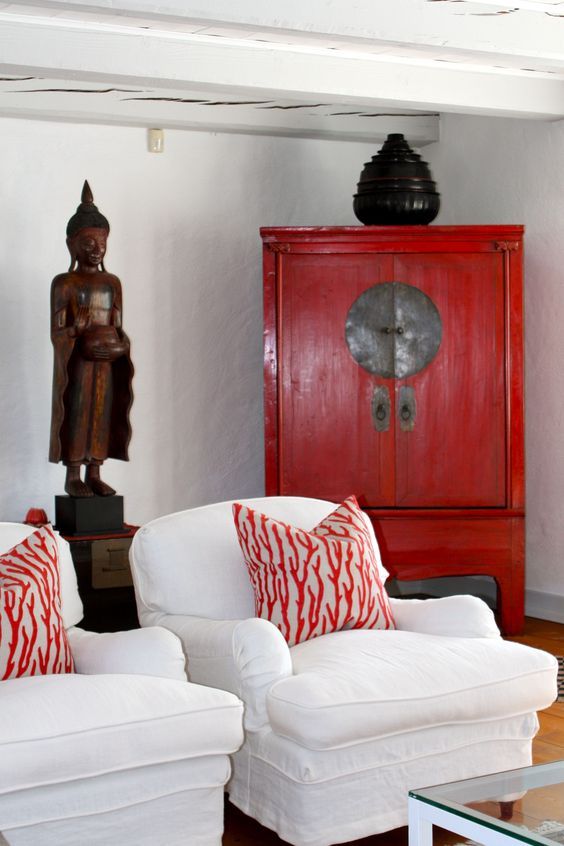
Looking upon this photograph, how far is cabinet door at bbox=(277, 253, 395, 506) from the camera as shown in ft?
15.3

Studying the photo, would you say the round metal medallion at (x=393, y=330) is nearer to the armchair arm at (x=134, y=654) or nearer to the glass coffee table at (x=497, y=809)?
the armchair arm at (x=134, y=654)

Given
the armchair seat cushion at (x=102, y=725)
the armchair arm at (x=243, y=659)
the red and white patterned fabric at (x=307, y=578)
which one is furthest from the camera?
the red and white patterned fabric at (x=307, y=578)

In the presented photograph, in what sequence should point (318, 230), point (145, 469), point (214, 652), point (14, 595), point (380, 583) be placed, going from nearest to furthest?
point (14, 595), point (214, 652), point (380, 583), point (318, 230), point (145, 469)

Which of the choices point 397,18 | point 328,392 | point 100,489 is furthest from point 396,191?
point 100,489

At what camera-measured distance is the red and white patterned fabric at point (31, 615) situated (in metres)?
2.46

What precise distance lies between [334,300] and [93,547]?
1.48 meters

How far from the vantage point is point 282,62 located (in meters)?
4.25

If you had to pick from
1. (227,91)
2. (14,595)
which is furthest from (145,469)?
(14,595)

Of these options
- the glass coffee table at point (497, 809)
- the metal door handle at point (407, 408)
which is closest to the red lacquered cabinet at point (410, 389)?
the metal door handle at point (407, 408)

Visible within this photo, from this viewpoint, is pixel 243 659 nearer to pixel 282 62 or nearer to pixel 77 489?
pixel 77 489

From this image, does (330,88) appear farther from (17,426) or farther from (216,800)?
(216,800)

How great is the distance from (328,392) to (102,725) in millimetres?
2664

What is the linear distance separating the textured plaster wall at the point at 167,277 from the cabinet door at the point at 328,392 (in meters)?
0.65

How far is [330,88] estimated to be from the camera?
14.3 feet
